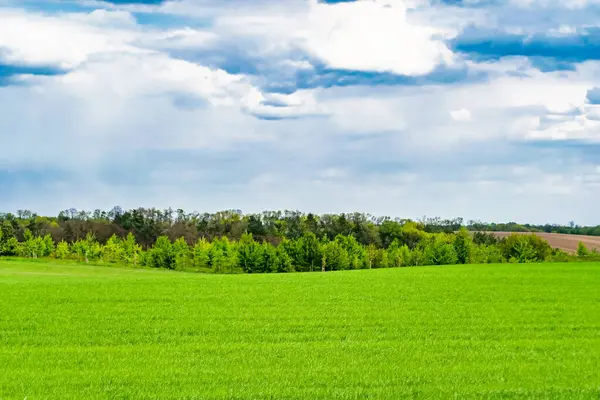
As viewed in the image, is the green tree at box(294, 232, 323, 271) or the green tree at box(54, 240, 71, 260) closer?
the green tree at box(294, 232, 323, 271)

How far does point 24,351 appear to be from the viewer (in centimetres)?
1562

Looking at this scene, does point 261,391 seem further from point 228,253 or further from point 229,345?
point 228,253

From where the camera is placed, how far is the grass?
11836mm

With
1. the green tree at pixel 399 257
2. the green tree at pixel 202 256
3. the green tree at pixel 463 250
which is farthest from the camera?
the green tree at pixel 399 257

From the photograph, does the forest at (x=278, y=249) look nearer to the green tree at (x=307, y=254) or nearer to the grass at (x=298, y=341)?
the green tree at (x=307, y=254)

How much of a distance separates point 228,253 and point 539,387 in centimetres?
7774

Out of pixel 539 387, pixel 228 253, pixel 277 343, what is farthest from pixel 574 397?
pixel 228 253

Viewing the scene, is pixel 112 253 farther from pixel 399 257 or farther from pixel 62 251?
pixel 399 257

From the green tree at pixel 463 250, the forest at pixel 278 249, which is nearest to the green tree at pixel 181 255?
the forest at pixel 278 249

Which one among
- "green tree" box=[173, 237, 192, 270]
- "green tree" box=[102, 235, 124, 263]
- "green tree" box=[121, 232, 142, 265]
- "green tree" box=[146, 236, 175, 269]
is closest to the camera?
"green tree" box=[173, 237, 192, 270]

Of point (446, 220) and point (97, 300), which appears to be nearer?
point (97, 300)

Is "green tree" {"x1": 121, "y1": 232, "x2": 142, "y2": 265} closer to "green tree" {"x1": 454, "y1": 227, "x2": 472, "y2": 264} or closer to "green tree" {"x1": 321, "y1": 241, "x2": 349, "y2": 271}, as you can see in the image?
"green tree" {"x1": 321, "y1": 241, "x2": 349, "y2": 271}

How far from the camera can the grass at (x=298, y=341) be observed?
11.8 m

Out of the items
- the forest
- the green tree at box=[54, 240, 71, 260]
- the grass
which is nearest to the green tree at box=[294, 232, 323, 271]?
the forest
